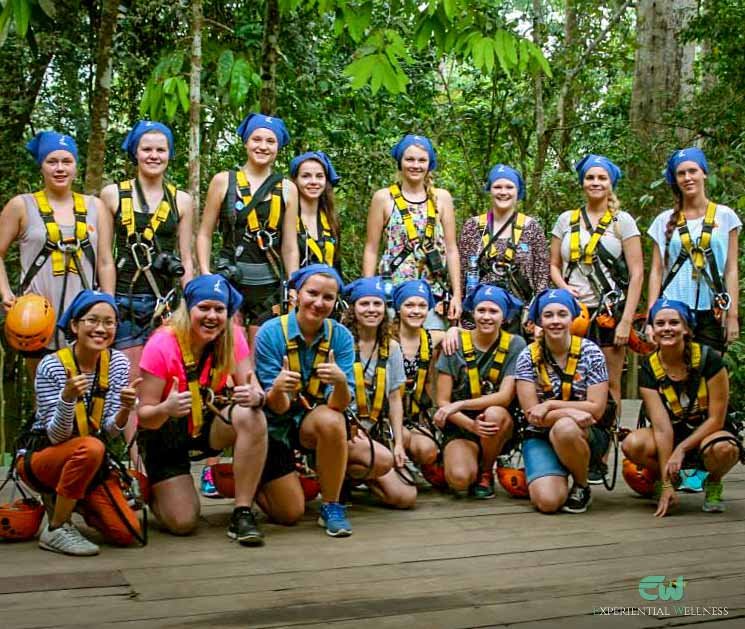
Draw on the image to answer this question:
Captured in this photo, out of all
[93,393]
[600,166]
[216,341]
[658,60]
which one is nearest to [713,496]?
[600,166]

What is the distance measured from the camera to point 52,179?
199 inches

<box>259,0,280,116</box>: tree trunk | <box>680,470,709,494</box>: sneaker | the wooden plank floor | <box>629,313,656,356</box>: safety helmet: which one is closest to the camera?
the wooden plank floor

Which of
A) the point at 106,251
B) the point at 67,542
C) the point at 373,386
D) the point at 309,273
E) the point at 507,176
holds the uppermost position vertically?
the point at 507,176

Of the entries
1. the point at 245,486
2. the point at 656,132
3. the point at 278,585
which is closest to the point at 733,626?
the point at 278,585

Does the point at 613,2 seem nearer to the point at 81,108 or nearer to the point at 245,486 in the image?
the point at 81,108

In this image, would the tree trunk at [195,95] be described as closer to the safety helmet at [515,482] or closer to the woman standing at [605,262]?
the woman standing at [605,262]

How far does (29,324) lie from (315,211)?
178 centimetres

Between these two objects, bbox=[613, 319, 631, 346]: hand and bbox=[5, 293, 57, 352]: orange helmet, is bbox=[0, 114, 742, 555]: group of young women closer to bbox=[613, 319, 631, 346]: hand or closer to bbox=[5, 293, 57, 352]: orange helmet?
bbox=[613, 319, 631, 346]: hand

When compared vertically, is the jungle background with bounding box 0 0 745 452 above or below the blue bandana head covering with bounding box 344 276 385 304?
above

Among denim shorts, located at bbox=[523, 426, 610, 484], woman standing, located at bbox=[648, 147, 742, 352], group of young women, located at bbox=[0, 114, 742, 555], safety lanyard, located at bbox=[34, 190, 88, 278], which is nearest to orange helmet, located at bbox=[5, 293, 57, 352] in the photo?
group of young women, located at bbox=[0, 114, 742, 555]

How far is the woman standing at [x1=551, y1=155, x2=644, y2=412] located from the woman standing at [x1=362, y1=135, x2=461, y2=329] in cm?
69

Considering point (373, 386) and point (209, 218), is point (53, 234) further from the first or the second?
point (373, 386)

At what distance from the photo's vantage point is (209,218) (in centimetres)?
550

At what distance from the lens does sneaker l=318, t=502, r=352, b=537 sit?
477 centimetres
